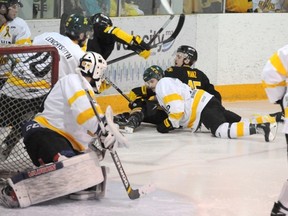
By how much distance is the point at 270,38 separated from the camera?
9.55m

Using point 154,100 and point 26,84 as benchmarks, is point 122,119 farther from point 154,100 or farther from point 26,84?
point 26,84

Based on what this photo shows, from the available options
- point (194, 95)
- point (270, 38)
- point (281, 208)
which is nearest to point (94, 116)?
point (281, 208)

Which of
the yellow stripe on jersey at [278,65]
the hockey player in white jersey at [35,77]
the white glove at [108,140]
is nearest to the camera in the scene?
the yellow stripe on jersey at [278,65]

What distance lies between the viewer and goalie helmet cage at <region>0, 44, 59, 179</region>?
5352 mm

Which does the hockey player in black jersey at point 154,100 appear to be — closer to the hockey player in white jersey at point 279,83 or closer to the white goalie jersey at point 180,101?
the white goalie jersey at point 180,101

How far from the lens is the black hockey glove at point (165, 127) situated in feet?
23.9

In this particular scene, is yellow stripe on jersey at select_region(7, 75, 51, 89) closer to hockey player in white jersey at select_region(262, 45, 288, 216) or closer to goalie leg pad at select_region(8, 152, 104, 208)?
goalie leg pad at select_region(8, 152, 104, 208)

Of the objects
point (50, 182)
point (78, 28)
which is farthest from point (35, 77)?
point (50, 182)

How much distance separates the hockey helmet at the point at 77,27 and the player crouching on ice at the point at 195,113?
1571mm

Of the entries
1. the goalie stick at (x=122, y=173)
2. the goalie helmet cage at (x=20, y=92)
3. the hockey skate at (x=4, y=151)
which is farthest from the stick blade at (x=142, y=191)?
the hockey skate at (x=4, y=151)

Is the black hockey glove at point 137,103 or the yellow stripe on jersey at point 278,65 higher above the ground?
the yellow stripe on jersey at point 278,65

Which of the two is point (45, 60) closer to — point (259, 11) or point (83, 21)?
point (83, 21)

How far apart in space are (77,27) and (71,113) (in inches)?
39.2

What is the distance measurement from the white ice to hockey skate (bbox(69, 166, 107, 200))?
0.04 m
